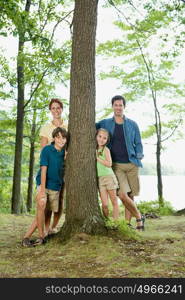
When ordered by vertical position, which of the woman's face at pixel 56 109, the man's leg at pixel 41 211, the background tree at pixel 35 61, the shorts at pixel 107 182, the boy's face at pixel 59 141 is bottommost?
the man's leg at pixel 41 211

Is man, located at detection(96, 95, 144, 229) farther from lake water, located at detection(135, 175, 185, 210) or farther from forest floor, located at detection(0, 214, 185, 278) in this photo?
lake water, located at detection(135, 175, 185, 210)

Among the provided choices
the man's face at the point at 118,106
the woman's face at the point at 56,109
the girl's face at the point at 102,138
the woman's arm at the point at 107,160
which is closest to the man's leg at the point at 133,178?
the woman's arm at the point at 107,160

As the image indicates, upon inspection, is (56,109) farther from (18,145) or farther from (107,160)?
(18,145)

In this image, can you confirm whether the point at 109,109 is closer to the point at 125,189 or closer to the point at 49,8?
the point at 49,8

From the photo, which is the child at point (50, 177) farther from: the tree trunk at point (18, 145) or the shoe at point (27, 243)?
the tree trunk at point (18, 145)

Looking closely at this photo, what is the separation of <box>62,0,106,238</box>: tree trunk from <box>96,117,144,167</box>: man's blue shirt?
78 centimetres

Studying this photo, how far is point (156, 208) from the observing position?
44.3ft

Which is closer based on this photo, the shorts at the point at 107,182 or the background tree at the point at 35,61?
the shorts at the point at 107,182

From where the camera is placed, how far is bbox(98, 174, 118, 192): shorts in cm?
562

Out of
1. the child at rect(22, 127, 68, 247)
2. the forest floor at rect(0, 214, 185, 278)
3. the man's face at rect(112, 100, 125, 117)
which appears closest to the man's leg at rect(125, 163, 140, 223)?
the man's face at rect(112, 100, 125, 117)

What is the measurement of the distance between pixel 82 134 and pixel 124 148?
1094 millimetres

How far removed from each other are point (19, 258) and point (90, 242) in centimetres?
95

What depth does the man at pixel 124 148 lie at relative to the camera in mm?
5914

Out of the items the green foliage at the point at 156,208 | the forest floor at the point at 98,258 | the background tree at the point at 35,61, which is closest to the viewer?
the forest floor at the point at 98,258
